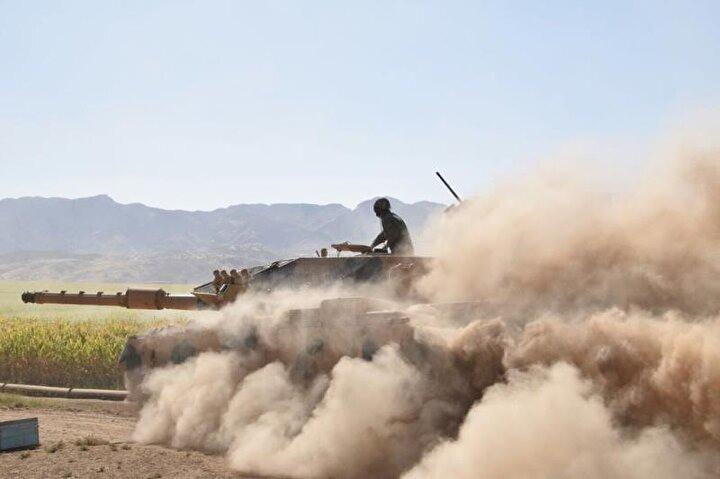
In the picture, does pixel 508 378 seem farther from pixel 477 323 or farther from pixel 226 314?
pixel 226 314

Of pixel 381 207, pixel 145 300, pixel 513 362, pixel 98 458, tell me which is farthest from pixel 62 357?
pixel 513 362

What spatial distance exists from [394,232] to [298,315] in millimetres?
3133

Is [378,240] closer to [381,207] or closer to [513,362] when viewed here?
[381,207]

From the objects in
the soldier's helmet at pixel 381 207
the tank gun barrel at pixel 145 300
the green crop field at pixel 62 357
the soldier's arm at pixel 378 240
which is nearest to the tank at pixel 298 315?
the tank gun barrel at pixel 145 300

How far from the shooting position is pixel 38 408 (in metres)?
17.5

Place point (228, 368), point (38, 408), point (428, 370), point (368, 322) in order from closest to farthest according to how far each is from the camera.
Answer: point (428, 370) → point (368, 322) → point (228, 368) → point (38, 408)

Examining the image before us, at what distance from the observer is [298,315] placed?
1221cm

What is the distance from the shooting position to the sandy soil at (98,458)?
35.3 feet

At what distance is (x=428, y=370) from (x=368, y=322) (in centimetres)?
131

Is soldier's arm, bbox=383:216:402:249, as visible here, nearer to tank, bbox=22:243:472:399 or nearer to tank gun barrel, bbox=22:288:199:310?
tank, bbox=22:243:472:399

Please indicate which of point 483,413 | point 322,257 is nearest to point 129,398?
point 322,257

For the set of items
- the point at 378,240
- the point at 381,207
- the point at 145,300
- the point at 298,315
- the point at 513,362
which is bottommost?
the point at 513,362

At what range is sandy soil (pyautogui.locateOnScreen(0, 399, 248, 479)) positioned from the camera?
1075cm

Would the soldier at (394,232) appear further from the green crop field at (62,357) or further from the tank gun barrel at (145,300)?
the green crop field at (62,357)
